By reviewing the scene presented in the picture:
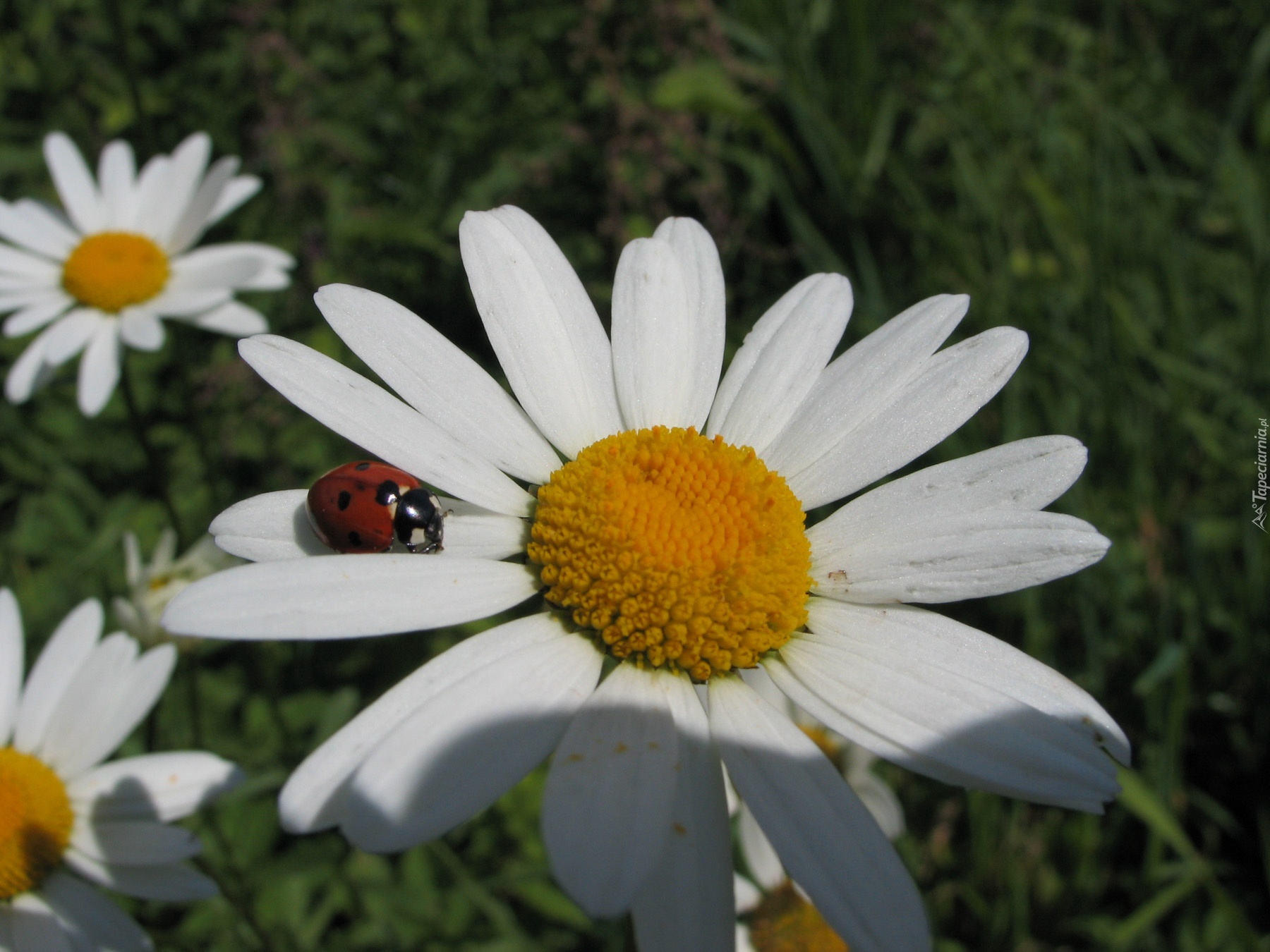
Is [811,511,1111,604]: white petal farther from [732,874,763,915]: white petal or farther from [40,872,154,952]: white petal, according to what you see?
[40,872,154,952]: white petal

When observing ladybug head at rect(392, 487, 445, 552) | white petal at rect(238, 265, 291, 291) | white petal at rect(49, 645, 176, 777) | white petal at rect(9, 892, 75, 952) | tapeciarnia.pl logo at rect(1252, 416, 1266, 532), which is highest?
ladybug head at rect(392, 487, 445, 552)

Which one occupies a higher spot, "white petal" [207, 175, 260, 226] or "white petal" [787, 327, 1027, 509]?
"white petal" [207, 175, 260, 226]

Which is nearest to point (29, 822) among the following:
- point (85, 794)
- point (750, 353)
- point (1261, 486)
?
point (85, 794)

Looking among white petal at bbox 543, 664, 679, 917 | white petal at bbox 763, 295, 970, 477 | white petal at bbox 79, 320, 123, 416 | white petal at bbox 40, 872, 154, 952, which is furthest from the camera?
white petal at bbox 79, 320, 123, 416

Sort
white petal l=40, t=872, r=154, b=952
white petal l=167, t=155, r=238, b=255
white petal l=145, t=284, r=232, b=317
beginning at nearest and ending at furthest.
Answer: white petal l=40, t=872, r=154, b=952, white petal l=145, t=284, r=232, b=317, white petal l=167, t=155, r=238, b=255

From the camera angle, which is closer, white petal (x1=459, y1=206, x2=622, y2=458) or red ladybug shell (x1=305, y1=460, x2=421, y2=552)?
red ladybug shell (x1=305, y1=460, x2=421, y2=552)

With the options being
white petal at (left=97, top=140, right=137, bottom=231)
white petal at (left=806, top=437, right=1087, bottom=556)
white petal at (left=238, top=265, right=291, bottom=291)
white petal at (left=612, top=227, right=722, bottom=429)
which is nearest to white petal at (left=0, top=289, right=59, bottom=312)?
white petal at (left=97, top=140, right=137, bottom=231)

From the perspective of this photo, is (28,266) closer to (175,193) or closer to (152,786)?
(175,193)
